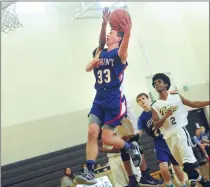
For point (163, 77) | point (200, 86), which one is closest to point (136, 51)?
point (200, 86)

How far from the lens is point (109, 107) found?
4.14 metres

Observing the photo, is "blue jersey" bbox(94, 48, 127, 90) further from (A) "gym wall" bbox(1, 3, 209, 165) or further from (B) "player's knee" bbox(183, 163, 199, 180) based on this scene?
(A) "gym wall" bbox(1, 3, 209, 165)

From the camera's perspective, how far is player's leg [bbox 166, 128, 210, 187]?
14.7 ft

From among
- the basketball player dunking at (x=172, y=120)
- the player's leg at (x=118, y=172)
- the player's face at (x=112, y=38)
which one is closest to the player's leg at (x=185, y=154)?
the basketball player dunking at (x=172, y=120)

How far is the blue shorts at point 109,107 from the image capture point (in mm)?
4121

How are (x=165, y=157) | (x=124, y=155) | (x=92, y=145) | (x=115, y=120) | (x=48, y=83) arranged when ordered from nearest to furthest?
(x=92, y=145) < (x=115, y=120) < (x=124, y=155) < (x=165, y=157) < (x=48, y=83)

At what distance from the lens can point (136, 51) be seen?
408 inches

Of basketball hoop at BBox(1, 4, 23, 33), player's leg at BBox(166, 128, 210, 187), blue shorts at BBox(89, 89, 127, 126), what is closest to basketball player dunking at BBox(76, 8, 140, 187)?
blue shorts at BBox(89, 89, 127, 126)

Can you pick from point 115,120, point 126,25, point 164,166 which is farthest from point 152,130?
point 126,25

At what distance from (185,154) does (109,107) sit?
129 centimetres

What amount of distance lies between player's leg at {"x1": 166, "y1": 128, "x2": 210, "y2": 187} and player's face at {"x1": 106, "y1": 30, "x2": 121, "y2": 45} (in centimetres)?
156

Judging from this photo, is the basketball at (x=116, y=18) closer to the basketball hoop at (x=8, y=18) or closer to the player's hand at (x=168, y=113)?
the player's hand at (x=168, y=113)

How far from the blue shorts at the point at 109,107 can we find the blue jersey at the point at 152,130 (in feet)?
3.40

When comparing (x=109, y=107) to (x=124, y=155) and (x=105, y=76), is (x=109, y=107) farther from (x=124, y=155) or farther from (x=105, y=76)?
(x=124, y=155)
